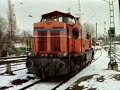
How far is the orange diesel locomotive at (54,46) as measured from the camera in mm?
14766

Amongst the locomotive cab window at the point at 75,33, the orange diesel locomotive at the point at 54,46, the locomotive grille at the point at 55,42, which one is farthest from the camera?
the locomotive cab window at the point at 75,33

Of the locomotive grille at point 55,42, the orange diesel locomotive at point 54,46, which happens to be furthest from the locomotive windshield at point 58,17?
the locomotive grille at point 55,42

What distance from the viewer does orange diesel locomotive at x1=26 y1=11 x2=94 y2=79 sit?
14.8m

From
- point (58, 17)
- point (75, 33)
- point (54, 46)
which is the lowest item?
point (54, 46)

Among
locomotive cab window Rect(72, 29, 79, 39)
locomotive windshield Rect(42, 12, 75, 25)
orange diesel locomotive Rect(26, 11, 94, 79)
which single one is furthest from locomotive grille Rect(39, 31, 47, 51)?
locomotive cab window Rect(72, 29, 79, 39)

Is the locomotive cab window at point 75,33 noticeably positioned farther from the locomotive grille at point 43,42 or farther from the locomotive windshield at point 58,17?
the locomotive grille at point 43,42

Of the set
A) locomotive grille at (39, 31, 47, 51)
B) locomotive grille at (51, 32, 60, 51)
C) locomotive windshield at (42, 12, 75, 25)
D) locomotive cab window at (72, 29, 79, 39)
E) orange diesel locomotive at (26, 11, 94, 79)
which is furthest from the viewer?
locomotive cab window at (72, 29, 79, 39)

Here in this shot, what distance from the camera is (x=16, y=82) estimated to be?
14547mm

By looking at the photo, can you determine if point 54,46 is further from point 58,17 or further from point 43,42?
point 58,17

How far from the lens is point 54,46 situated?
15.7 meters

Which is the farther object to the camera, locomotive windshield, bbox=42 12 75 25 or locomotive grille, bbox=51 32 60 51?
locomotive windshield, bbox=42 12 75 25

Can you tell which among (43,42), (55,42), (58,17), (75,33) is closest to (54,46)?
(55,42)

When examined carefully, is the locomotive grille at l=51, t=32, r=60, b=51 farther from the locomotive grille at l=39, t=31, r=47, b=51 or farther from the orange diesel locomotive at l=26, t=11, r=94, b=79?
the locomotive grille at l=39, t=31, r=47, b=51

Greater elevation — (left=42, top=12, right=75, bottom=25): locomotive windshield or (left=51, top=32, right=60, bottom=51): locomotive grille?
(left=42, top=12, right=75, bottom=25): locomotive windshield
